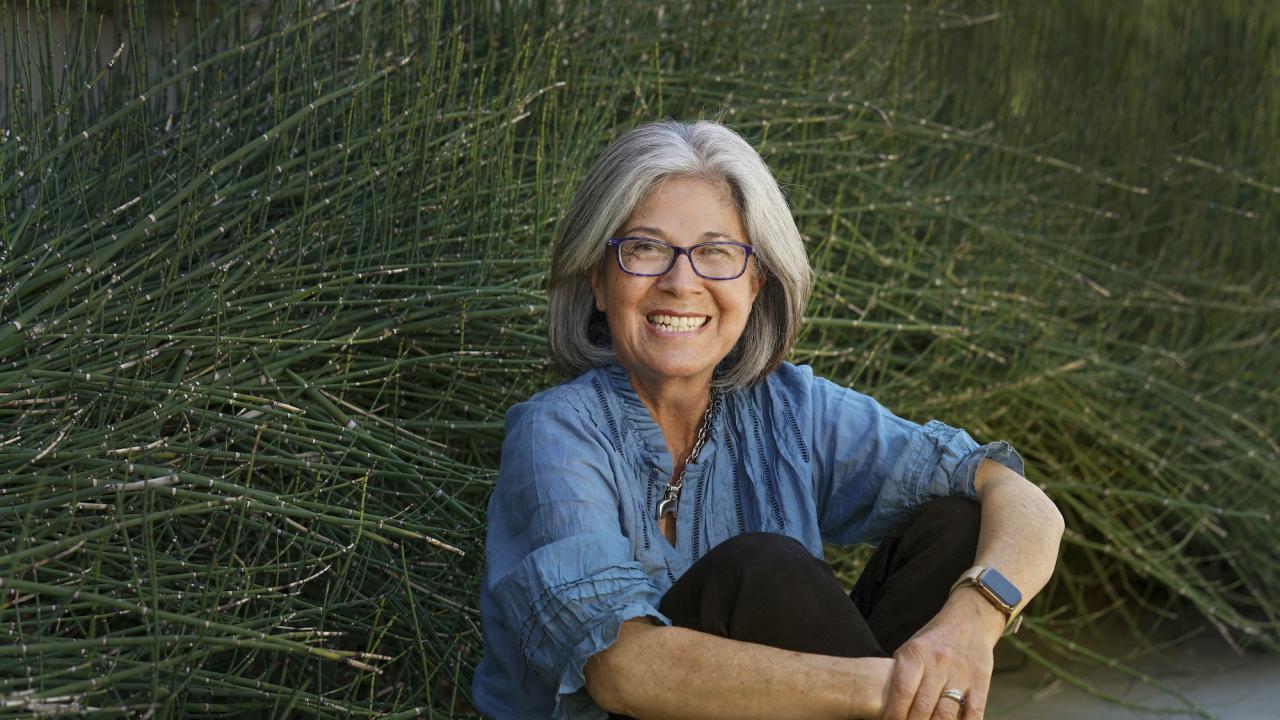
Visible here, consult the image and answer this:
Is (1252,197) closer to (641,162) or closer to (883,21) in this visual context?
(883,21)

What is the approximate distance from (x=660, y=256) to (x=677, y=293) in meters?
0.05

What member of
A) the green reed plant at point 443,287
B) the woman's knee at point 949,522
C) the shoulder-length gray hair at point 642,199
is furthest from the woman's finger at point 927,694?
A: the green reed plant at point 443,287

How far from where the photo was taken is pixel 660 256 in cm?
182

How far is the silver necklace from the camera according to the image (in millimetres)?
1816

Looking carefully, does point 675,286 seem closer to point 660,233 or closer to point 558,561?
point 660,233

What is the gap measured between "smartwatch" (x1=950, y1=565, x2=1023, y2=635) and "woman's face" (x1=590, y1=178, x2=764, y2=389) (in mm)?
419

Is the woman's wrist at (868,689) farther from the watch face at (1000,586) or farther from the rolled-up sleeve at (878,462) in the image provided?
the rolled-up sleeve at (878,462)

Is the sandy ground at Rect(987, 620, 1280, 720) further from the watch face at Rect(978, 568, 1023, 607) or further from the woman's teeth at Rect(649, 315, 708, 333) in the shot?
the woman's teeth at Rect(649, 315, 708, 333)

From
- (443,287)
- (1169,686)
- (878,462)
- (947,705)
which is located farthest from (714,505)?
(1169,686)

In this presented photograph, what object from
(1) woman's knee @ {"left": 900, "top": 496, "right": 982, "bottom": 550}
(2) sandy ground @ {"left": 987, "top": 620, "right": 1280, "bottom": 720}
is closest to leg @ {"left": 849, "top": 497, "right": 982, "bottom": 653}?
(1) woman's knee @ {"left": 900, "top": 496, "right": 982, "bottom": 550}

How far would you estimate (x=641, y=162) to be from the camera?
1791 millimetres

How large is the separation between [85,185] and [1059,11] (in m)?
2.79

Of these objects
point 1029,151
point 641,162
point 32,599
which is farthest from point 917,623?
point 1029,151

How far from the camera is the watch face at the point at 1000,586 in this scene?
164cm
